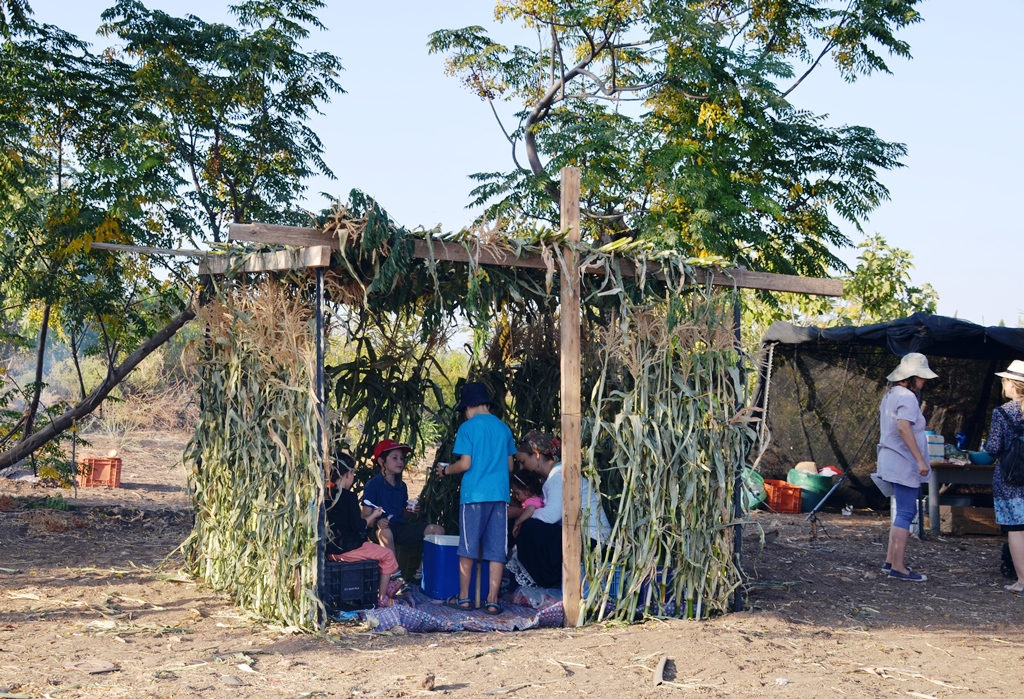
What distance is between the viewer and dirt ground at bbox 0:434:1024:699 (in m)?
5.17

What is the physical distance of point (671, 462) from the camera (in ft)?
21.8

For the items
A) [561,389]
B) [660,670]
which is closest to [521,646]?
[660,670]

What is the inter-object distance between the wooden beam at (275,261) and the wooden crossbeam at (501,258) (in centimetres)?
10

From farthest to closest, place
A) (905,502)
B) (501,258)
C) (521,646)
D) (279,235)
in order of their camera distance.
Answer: (905,502)
(501,258)
(521,646)
(279,235)

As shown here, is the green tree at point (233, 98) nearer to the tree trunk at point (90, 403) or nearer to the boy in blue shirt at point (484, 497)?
the tree trunk at point (90, 403)

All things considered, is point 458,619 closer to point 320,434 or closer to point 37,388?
point 320,434

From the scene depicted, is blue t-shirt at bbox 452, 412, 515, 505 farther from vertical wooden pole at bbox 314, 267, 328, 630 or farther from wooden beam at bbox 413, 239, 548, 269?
wooden beam at bbox 413, 239, 548, 269

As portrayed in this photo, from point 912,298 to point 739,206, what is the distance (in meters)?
7.98

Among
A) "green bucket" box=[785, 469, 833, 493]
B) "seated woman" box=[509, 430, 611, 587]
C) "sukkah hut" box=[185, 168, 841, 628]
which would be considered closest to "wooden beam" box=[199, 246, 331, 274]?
"sukkah hut" box=[185, 168, 841, 628]

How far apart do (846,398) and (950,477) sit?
203cm

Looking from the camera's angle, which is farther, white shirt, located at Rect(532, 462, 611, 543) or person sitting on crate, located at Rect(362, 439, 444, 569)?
person sitting on crate, located at Rect(362, 439, 444, 569)

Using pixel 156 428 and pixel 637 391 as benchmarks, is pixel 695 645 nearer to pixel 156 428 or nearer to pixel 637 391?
pixel 637 391

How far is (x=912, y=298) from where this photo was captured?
16953 mm

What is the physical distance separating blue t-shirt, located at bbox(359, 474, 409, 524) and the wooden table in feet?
19.3
